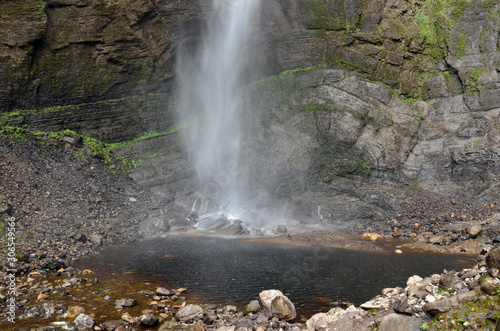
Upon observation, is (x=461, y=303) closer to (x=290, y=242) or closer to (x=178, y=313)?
(x=178, y=313)

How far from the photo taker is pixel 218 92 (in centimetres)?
2830

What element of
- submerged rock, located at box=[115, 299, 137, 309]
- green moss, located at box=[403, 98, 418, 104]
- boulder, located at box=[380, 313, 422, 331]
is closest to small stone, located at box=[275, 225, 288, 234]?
submerged rock, located at box=[115, 299, 137, 309]

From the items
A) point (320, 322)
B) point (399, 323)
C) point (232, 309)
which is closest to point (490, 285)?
point (399, 323)

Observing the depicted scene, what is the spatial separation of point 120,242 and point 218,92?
1459cm

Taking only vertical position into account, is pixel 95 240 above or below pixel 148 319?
above

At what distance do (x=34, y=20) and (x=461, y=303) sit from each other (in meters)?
25.1

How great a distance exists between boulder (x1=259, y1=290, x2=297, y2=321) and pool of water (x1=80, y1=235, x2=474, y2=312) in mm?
954

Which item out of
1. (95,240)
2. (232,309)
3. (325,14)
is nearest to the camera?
(232,309)

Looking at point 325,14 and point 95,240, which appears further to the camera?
point 325,14

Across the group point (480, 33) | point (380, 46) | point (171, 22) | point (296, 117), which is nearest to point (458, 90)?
point (480, 33)

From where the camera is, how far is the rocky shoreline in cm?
686

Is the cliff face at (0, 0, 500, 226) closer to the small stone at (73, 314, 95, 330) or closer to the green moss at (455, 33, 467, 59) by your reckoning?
the green moss at (455, 33, 467, 59)

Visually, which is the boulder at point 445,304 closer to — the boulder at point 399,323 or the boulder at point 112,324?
the boulder at point 399,323

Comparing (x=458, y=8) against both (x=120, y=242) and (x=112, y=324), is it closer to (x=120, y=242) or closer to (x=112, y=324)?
(x=120, y=242)
